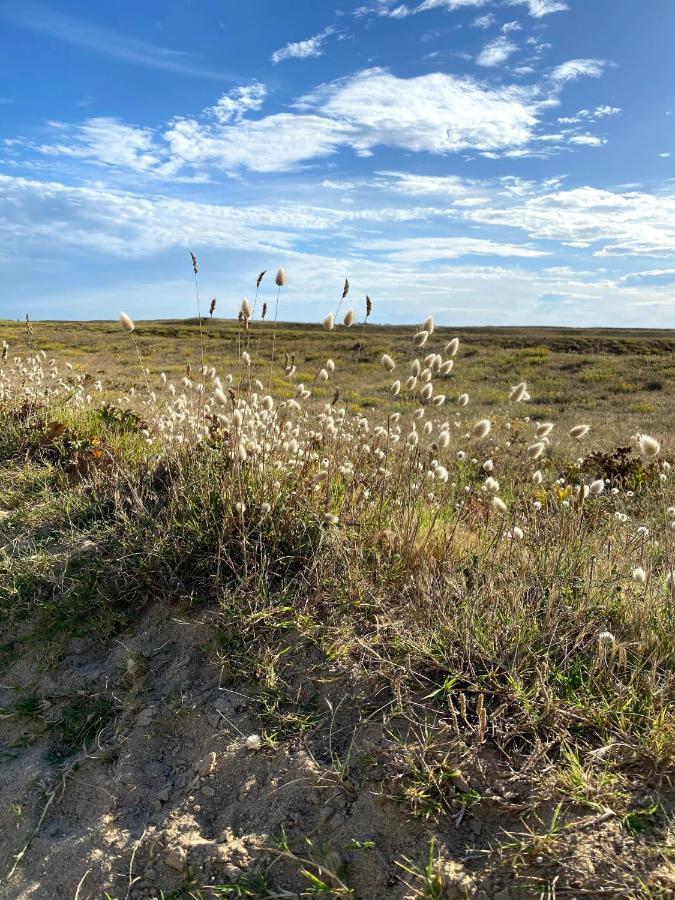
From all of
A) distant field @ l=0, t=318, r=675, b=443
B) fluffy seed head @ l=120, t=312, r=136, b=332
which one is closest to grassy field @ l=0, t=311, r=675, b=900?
fluffy seed head @ l=120, t=312, r=136, b=332

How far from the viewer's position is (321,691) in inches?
116

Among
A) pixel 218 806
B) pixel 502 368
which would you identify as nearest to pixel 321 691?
pixel 218 806

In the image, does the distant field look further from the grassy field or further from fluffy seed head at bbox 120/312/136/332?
the grassy field

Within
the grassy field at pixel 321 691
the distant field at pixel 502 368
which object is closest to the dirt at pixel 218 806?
the grassy field at pixel 321 691

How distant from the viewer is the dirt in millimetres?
2240

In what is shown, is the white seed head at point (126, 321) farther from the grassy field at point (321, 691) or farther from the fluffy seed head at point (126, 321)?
the grassy field at point (321, 691)

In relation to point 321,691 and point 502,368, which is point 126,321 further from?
point 502,368

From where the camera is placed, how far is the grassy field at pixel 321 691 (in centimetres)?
231

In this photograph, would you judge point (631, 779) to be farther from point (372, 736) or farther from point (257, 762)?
point (257, 762)

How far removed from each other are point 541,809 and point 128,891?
155 centimetres

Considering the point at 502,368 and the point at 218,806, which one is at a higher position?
the point at 502,368

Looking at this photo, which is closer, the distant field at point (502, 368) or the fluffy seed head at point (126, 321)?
the fluffy seed head at point (126, 321)

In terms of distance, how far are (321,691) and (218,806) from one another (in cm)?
63

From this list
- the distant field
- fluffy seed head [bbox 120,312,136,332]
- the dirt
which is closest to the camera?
the dirt
